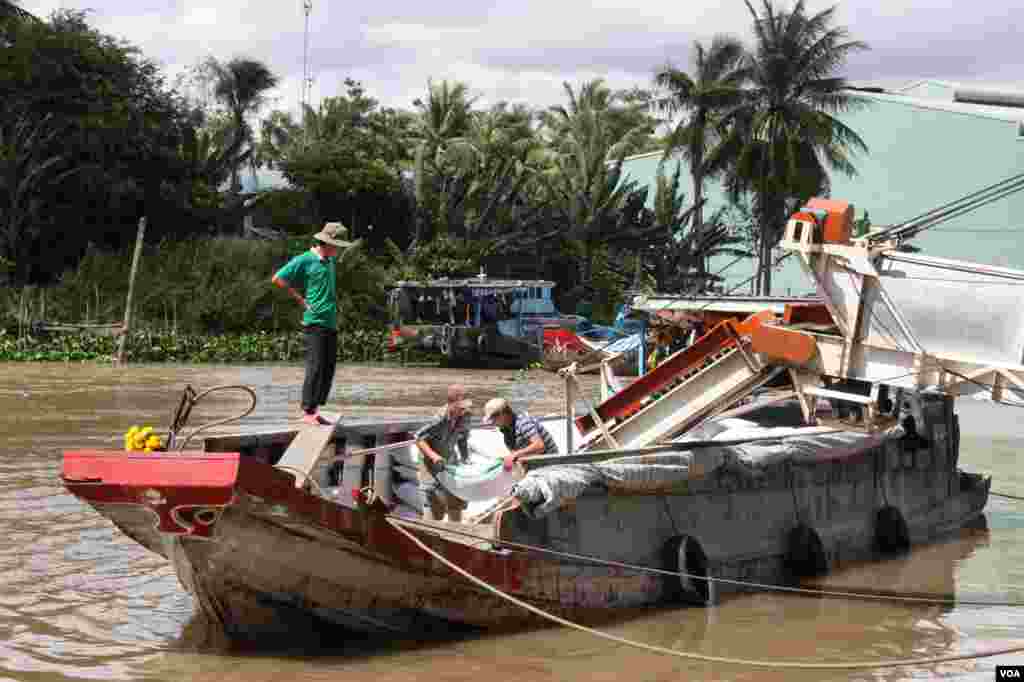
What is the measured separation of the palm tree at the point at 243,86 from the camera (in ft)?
161

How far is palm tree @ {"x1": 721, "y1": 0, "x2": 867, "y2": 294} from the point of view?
1598 inches

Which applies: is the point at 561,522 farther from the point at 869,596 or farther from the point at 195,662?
the point at 869,596

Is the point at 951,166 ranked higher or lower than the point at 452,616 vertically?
higher

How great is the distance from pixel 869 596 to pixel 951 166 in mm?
29078

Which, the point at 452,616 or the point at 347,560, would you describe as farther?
the point at 452,616

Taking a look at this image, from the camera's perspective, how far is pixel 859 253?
10.3 metres

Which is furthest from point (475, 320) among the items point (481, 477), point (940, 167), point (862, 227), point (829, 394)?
point (481, 477)

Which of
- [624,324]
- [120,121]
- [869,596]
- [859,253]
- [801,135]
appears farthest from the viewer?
[801,135]

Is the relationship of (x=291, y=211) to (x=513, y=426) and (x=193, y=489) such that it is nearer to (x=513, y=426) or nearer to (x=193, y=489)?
(x=513, y=426)

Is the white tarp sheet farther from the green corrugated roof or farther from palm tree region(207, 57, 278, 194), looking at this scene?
palm tree region(207, 57, 278, 194)

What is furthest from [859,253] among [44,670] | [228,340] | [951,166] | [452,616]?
[951,166]

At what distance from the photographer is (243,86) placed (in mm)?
49312

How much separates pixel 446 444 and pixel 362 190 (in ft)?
108

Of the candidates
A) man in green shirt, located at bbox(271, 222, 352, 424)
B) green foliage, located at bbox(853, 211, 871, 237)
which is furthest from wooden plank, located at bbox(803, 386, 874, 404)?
man in green shirt, located at bbox(271, 222, 352, 424)
